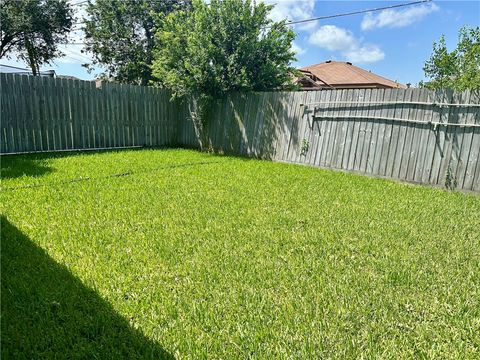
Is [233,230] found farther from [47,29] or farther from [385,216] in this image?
[47,29]

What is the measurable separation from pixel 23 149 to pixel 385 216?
A: 7.42m

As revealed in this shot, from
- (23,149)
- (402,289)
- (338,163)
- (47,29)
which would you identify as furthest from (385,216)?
(47,29)

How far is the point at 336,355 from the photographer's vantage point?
1627 mm

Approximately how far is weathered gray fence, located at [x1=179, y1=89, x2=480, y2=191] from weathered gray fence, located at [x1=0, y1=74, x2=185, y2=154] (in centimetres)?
214

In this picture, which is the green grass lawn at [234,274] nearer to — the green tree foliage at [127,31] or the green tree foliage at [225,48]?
the green tree foliage at [225,48]

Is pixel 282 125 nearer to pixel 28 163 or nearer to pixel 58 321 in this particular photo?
pixel 28 163

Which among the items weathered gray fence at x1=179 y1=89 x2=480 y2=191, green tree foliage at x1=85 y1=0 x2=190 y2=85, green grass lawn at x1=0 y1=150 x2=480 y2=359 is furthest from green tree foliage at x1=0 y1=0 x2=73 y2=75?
green grass lawn at x1=0 y1=150 x2=480 y2=359

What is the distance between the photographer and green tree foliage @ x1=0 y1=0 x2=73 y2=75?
47.1ft

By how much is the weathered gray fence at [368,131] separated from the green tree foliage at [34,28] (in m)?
11.4

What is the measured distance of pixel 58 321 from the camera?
5.98 feet

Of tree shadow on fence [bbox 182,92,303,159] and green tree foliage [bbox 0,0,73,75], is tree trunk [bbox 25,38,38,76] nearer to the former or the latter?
green tree foliage [bbox 0,0,73,75]

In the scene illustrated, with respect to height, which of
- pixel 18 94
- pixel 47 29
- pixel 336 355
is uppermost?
pixel 47 29

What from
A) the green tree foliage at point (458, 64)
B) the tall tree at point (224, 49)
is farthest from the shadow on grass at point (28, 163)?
the green tree foliage at point (458, 64)

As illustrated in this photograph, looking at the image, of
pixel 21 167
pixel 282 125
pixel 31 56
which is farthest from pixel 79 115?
pixel 31 56
